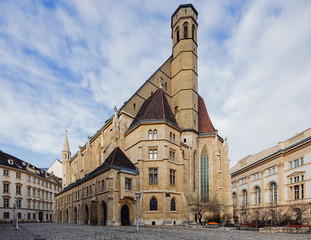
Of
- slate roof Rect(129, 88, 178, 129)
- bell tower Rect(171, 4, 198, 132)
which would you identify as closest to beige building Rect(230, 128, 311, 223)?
bell tower Rect(171, 4, 198, 132)

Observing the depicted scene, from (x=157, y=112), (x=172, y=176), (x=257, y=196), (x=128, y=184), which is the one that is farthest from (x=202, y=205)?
(x=257, y=196)

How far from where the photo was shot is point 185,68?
43.8 meters

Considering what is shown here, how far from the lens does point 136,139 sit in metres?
34.0

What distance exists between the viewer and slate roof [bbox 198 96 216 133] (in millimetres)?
42825

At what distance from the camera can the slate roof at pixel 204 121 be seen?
4283 centimetres

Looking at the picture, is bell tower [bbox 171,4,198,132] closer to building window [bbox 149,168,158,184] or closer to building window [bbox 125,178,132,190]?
building window [bbox 149,168,158,184]

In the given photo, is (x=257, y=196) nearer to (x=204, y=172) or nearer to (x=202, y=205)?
(x=204, y=172)

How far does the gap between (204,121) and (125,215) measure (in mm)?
20743

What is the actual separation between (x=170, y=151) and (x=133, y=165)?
196 inches

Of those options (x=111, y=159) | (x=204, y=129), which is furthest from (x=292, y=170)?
(x=111, y=159)

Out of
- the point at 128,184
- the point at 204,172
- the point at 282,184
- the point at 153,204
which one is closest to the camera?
the point at 128,184

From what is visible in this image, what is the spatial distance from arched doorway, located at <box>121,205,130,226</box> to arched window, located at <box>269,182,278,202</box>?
90.4ft

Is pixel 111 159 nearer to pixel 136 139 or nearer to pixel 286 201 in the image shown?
pixel 136 139

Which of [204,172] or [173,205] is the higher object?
[204,172]
